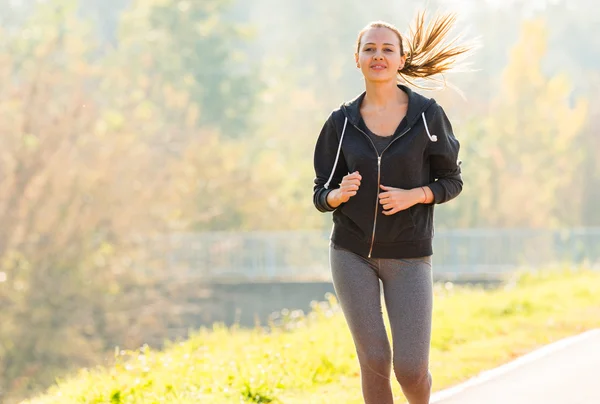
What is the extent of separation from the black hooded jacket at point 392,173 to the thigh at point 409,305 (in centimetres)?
6

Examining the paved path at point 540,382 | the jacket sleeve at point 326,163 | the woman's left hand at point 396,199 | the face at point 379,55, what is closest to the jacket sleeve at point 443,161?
the woman's left hand at point 396,199

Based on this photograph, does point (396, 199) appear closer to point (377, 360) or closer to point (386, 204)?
point (386, 204)

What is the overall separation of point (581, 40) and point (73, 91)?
5668 cm

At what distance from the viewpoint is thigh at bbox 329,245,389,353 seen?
451cm

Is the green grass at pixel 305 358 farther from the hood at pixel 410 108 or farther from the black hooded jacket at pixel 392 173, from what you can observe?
the hood at pixel 410 108

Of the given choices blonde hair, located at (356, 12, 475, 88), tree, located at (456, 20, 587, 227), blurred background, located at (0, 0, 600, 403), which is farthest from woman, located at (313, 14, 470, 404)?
tree, located at (456, 20, 587, 227)

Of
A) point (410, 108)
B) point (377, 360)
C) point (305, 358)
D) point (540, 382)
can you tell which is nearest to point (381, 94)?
point (410, 108)

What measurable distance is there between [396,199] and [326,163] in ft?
1.44

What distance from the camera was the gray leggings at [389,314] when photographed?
4430mm

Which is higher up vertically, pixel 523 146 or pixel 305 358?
pixel 523 146

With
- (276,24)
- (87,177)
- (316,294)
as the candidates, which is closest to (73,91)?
(87,177)

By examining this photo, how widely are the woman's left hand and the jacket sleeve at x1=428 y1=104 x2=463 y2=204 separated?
0.14 meters

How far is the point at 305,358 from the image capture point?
25.9ft

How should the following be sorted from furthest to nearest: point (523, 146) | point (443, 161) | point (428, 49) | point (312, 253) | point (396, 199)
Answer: point (523, 146) → point (312, 253) → point (428, 49) → point (443, 161) → point (396, 199)
